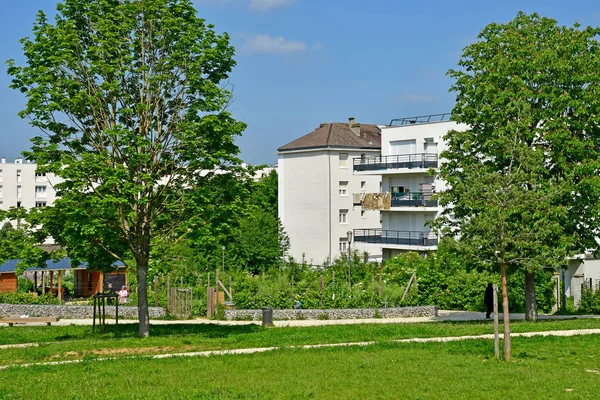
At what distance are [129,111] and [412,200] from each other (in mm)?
31379

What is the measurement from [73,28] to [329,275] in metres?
20.9

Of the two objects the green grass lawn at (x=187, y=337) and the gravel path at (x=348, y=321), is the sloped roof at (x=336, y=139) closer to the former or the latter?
the gravel path at (x=348, y=321)

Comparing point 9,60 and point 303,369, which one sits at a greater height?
point 9,60

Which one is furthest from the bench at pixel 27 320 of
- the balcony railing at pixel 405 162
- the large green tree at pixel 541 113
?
the balcony railing at pixel 405 162

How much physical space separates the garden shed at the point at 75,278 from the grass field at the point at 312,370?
18469 millimetres

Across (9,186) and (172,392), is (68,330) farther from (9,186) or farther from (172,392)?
(9,186)

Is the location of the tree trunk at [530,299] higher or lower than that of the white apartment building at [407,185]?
lower

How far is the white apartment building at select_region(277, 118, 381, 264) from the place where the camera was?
65625 mm

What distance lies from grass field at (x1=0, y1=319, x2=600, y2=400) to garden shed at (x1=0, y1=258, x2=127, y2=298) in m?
18.5

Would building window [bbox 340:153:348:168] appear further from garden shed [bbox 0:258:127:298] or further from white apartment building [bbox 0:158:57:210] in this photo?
white apartment building [bbox 0:158:57:210]

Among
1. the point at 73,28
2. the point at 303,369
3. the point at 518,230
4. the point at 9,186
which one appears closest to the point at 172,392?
the point at 303,369

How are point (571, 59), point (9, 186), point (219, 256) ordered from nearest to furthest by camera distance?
point (571, 59) < point (219, 256) < point (9, 186)

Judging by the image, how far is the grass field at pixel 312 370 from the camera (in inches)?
580

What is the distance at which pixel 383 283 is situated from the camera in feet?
120
